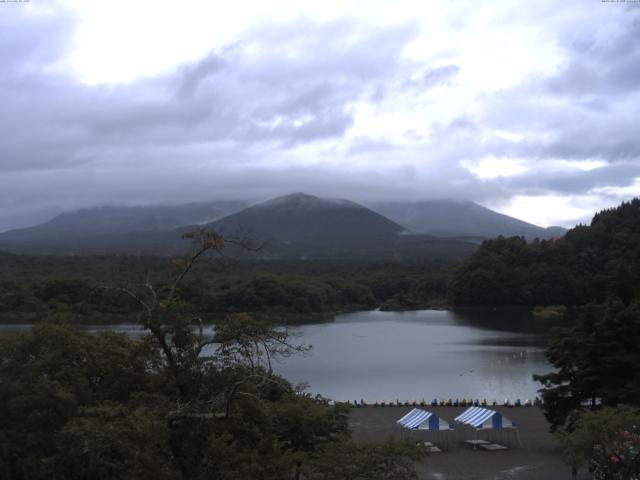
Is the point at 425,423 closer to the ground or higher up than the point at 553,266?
closer to the ground

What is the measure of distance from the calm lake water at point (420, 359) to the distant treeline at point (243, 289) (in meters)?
5.45

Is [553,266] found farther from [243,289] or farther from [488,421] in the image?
[488,421]

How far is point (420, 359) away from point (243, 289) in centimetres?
2681

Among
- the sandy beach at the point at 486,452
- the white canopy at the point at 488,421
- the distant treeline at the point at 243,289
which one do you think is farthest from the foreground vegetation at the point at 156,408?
the distant treeline at the point at 243,289

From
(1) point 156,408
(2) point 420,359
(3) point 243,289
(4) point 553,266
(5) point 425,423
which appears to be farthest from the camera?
(4) point 553,266

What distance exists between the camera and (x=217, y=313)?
5631 centimetres

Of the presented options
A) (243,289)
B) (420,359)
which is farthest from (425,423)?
(243,289)

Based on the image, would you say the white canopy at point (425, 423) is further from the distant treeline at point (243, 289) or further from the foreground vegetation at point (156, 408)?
the distant treeline at point (243, 289)

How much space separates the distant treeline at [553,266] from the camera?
63156mm

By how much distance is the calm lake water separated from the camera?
2745 cm

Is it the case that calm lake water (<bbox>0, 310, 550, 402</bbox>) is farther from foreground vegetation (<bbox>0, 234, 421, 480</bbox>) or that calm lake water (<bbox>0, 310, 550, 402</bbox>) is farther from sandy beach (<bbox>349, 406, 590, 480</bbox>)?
foreground vegetation (<bbox>0, 234, 421, 480</bbox>)

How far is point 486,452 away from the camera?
16453 mm

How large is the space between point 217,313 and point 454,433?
39.8 metres

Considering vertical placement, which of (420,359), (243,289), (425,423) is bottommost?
(420,359)
